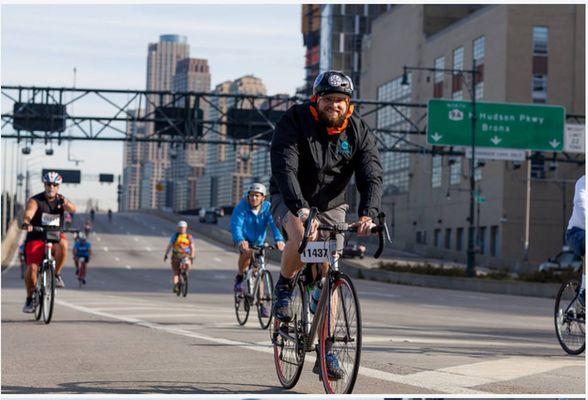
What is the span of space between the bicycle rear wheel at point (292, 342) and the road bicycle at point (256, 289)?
686cm

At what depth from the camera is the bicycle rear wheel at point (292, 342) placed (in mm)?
8359

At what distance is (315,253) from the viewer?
8.04 meters

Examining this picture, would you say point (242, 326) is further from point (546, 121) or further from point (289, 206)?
point (546, 121)

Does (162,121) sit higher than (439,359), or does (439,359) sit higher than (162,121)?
(162,121)

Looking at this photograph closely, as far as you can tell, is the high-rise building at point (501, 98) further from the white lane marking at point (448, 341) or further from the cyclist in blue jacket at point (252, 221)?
the white lane marking at point (448, 341)

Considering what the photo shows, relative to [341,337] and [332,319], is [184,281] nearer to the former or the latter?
[332,319]

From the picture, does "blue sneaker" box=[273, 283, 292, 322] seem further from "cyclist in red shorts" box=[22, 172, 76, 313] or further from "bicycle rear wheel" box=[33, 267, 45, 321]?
"bicycle rear wheel" box=[33, 267, 45, 321]

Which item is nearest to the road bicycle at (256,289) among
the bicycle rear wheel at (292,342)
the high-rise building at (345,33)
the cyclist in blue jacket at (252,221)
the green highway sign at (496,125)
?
the cyclist in blue jacket at (252,221)

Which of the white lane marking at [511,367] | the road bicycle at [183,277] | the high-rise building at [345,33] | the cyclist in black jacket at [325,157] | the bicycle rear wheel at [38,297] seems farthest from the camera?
the high-rise building at [345,33]

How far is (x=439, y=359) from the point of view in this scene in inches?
428

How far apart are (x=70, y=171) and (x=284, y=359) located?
13281 centimetres

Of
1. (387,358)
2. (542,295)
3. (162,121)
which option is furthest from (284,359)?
(162,121)

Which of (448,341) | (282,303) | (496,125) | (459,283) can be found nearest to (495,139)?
(496,125)

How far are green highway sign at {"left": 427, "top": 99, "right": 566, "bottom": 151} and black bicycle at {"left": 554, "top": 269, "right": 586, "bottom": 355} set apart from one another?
41.4 m
